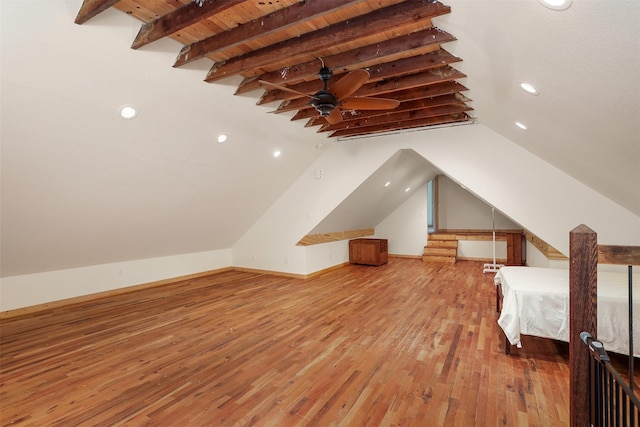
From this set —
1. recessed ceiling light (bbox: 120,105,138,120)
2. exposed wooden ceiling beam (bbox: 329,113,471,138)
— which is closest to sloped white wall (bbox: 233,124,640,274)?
exposed wooden ceiling beam (bbox: 329,113,471,138)

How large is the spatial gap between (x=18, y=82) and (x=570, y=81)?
3.67 metres

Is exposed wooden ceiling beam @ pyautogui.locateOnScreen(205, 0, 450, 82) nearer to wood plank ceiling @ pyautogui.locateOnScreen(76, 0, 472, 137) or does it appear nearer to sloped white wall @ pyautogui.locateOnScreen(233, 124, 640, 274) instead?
wood plank ceiling @ pyautogui.locateOnScreen(76, 0, 472, 137)

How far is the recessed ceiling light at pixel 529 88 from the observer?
90.3 inches

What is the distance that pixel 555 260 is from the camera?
4.43 meters

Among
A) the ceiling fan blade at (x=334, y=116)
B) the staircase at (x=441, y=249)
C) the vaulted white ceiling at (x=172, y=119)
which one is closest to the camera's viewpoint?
the vaulted white ceiling at (x=172, y=119)

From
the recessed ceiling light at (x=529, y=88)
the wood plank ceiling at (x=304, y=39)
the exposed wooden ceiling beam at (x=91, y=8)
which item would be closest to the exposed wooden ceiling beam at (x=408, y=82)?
the wood plank ceiling at (x=304, y=39)

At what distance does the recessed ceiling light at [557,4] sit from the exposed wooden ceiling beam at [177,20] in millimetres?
1676

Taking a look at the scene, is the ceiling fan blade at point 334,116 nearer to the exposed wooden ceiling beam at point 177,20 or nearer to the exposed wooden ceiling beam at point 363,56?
the exposed wooden ceiling beam at point 363,56

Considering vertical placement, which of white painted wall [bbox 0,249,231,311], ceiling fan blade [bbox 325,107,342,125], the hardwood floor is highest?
ceiling fan blade [bbox 325,107,342,125]

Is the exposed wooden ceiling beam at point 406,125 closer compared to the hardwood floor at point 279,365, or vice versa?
the hardwood floor at point 279,365

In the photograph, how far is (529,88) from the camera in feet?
7.69

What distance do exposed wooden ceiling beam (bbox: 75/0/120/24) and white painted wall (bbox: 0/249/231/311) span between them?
388cm

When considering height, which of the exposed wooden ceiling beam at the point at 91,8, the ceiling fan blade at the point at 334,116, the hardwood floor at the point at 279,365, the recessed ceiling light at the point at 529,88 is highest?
the exposed wooden ceiling beam at the point at 91,8

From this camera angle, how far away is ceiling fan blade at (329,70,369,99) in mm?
2379
